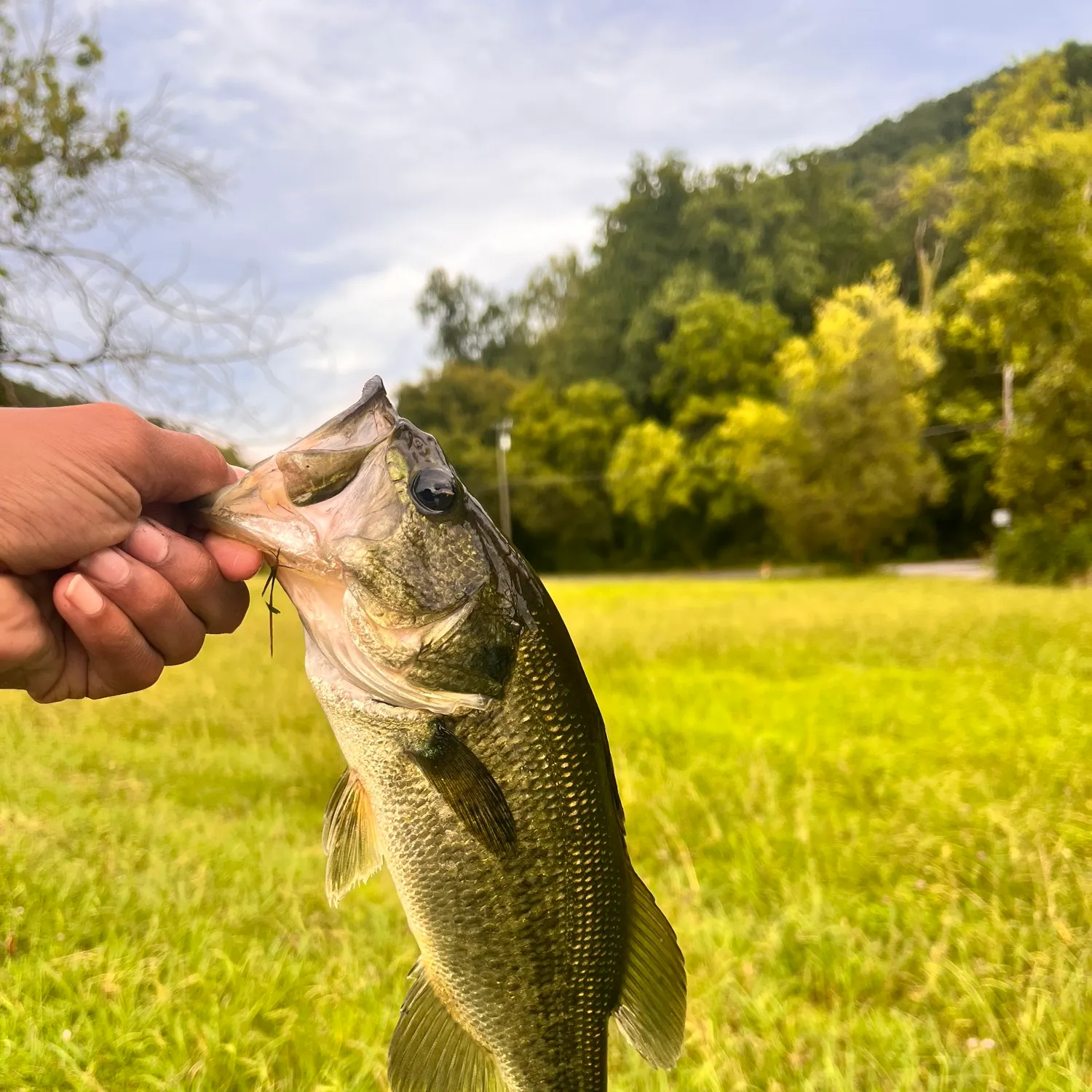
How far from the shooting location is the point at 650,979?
1.37 meters

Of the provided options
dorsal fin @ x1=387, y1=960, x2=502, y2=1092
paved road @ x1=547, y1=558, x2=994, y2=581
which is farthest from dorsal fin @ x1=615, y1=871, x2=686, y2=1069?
paved road @ x1=547, y1=558, x2=994, y2=581

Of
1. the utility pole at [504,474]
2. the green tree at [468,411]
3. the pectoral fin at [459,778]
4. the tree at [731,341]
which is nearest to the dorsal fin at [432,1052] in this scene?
the pectoral fin at [459,778]

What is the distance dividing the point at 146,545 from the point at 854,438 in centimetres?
2638

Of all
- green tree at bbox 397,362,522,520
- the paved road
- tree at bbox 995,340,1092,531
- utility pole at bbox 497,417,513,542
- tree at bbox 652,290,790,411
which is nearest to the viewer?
tree at bbox 995,340,1092,531

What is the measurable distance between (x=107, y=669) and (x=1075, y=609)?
11.6 meters

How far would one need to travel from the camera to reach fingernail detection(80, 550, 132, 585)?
1.28 metres

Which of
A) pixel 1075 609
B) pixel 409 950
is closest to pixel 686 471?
pixel 1075 609

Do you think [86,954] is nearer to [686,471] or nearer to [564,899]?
[564,899]

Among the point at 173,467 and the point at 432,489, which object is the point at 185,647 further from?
the point at 432,489

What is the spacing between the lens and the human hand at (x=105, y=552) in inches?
48.3

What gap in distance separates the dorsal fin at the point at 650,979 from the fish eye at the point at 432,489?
0.69 meters

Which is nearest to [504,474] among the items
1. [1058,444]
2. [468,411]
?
[468,411]

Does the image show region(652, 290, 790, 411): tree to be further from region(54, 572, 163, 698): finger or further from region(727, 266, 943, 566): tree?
region(54, 572, 163, 698): finger

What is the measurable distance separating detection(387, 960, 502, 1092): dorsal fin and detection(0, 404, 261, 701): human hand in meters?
0.72
